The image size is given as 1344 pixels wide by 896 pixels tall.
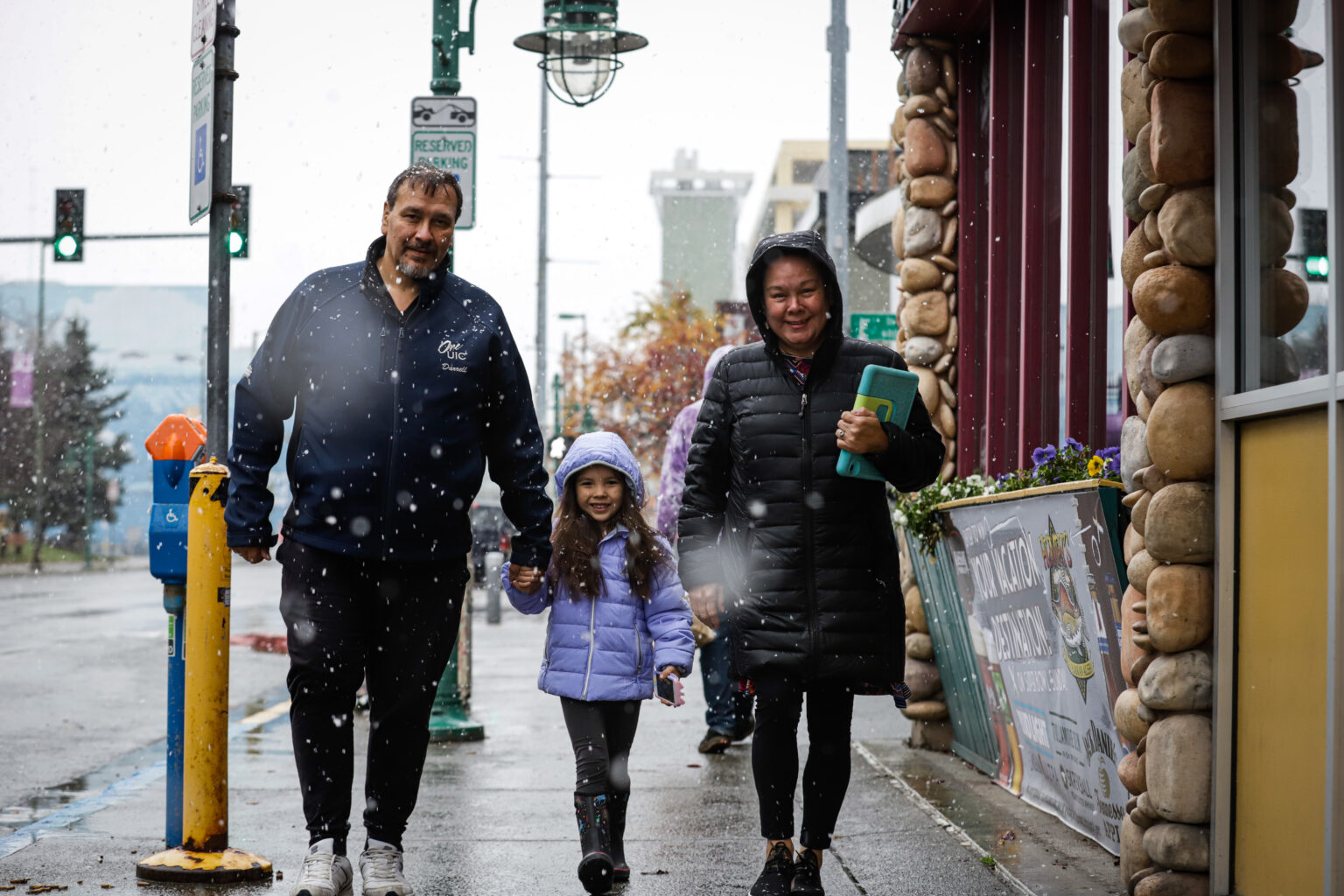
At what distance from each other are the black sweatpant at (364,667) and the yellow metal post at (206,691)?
45cm

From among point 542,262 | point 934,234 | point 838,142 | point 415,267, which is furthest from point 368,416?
point 542,262

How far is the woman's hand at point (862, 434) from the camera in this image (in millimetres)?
4391

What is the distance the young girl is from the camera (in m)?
4.78

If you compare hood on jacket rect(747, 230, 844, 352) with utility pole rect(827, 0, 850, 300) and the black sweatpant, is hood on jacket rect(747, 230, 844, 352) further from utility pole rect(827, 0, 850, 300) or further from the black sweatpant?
utility pole rect(827, 0, 850, 300)

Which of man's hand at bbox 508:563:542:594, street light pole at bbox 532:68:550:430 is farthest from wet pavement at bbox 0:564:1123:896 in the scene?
street light pole at bbox 532:68:550:430

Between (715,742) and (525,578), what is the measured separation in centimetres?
340

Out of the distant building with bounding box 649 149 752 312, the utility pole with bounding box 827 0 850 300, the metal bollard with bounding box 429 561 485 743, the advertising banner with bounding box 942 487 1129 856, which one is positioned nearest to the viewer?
the advertising banner with bounding box 942 487 1129 856

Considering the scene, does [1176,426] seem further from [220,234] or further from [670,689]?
[220,234]

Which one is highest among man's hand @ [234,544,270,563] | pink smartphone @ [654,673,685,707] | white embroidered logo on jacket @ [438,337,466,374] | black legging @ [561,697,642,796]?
white embroidered logo on jacket @ [438,337,466,374]

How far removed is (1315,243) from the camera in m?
3.94

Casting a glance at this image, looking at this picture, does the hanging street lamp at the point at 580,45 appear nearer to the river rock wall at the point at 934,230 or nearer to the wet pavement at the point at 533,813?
the river rock wall at the point at 934,230

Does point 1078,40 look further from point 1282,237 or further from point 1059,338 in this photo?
point 1282,237

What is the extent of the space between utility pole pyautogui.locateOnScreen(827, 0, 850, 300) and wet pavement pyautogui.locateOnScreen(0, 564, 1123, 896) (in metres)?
5.45

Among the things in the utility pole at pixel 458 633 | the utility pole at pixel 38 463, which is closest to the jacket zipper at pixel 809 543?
the utility pole at pixel 458 633
